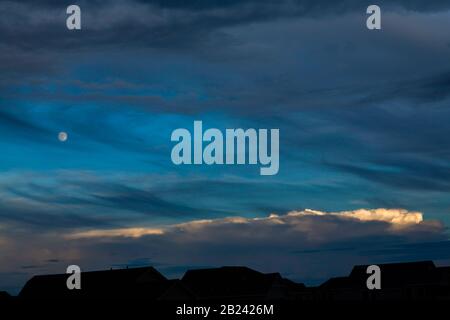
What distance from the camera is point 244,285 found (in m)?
76.2

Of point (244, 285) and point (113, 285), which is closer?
point (113, 285)

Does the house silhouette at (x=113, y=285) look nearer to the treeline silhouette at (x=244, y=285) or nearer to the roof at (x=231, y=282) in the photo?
the treeline silhouette at (x=244, y=285)

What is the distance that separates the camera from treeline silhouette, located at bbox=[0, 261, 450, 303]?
67.6 m

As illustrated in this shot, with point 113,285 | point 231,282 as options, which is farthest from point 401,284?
point 113,285

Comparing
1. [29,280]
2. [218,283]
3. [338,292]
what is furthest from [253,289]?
[29,280]

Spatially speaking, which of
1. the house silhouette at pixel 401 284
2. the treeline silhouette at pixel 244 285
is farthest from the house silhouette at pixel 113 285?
the house silhouette at pixel 401 284

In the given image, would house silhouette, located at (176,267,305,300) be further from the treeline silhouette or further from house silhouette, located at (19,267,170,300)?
house silhouette, located at (19,267,170,300)

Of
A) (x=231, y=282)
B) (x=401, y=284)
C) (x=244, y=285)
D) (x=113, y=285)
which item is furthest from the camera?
(x=401, y=284)

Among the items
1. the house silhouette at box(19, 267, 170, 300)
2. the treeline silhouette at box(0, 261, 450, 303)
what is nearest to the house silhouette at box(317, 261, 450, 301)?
the treeline silhouette at box(0, 261, 450, 303)

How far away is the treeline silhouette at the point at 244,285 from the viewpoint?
222 ft

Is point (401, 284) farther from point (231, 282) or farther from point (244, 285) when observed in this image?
point (231, 282)
